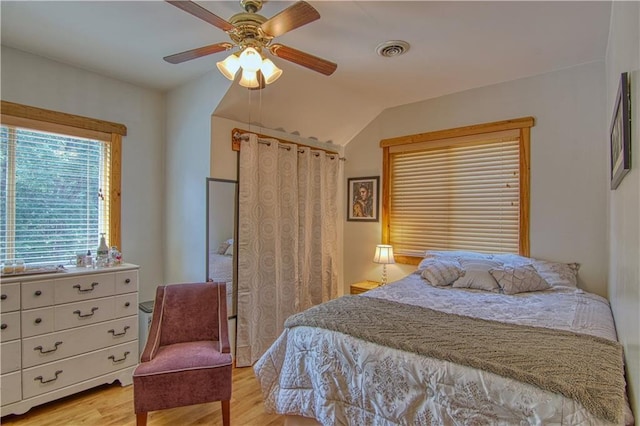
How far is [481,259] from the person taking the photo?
3080mm

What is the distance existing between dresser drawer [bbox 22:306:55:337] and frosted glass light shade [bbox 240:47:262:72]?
2151 mm

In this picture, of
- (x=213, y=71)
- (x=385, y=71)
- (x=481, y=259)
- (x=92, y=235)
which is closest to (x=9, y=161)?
(x=92, y=235)

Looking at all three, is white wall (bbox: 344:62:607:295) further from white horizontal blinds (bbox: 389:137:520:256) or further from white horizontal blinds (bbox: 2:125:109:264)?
white horizontal blinds (bbox: 2:125:109:264)

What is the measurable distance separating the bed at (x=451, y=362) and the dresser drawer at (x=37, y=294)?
1563 mm

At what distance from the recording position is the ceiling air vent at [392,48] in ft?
8.05

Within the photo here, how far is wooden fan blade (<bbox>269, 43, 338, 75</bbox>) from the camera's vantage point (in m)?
1.86

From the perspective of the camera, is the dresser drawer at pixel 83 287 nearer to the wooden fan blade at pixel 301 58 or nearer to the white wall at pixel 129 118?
the white wall at pixel 129 118

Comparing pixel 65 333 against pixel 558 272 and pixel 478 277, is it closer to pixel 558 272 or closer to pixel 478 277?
pixel 478 277

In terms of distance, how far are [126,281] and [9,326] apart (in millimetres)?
723

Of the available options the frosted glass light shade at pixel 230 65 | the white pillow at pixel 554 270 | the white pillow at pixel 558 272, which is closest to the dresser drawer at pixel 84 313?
the frosted glass light shade at pixel 230 65

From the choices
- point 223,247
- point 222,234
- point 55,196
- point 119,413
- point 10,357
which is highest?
point 55,196

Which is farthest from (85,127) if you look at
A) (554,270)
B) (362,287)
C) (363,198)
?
(554,270)

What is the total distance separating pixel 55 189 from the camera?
280cm

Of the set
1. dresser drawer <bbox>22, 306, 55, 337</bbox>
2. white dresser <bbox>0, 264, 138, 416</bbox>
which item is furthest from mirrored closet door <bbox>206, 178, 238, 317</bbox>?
dresser drawer <bbox>22, 306, 55, 337</bbox>
